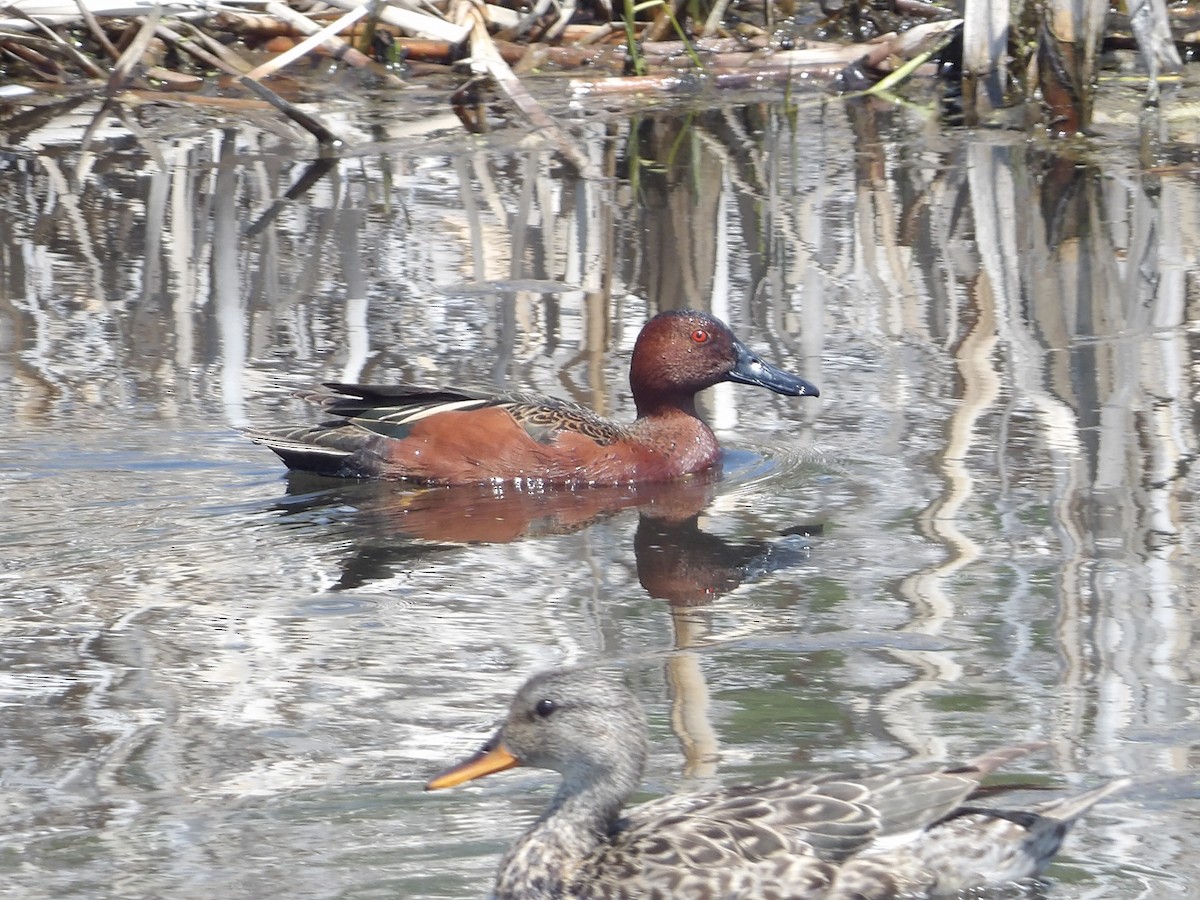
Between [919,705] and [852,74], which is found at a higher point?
[852,74]

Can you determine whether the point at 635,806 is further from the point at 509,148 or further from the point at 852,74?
the point at 852,74

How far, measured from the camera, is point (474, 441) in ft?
23.4

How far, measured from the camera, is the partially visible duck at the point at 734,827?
391 cm

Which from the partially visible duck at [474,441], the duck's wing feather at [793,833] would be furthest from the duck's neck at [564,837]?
the partially visible duck at [474,441]

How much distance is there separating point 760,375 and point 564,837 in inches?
145

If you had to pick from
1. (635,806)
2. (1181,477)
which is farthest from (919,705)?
(1181,477)

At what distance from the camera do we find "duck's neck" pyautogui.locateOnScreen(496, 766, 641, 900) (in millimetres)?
3947

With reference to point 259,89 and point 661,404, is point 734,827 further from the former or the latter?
point 259,89

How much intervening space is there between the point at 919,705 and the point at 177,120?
10.1 meters

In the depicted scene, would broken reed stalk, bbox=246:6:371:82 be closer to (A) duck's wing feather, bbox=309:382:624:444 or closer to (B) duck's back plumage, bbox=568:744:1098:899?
(A) duck's wing feather, bbox=309:382:624:444

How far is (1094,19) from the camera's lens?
1237 centimetres

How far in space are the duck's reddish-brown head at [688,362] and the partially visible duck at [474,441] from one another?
8.2 inches

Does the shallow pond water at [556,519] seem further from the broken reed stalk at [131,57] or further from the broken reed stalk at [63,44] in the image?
the broken reed stalk at [63,44]

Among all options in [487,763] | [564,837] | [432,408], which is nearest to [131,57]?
[432,408]
